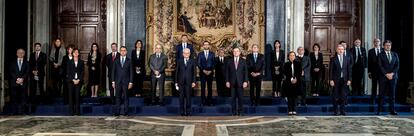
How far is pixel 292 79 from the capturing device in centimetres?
972

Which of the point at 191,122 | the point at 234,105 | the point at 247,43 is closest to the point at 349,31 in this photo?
the point at 247,43

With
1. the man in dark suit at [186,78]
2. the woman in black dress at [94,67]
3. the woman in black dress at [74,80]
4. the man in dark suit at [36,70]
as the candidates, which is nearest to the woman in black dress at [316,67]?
the man in dark suit at [186,78]

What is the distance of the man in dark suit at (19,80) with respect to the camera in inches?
387

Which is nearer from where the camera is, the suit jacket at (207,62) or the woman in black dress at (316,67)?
the suit jacket at (207,62)

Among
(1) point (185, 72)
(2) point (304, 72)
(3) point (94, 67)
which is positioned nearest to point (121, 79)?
(1) point (185, 72)

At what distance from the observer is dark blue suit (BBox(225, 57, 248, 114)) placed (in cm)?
981

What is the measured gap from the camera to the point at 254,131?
24.6 ft

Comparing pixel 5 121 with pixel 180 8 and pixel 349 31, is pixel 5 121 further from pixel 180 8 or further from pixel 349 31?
pixel 349 31

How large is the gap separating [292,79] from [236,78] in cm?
107

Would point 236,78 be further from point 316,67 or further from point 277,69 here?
point 316,67

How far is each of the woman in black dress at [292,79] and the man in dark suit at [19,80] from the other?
199 inches

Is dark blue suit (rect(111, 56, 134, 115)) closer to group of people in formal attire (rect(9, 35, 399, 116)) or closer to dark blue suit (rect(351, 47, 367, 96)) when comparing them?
group of people in formal attire (rect(9, 35, 399, 116))

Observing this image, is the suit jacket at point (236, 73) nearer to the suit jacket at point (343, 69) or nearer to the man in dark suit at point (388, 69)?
the suit jacket at point (343, 69)

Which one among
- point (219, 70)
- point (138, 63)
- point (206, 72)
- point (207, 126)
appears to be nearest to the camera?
point (207, 126)
